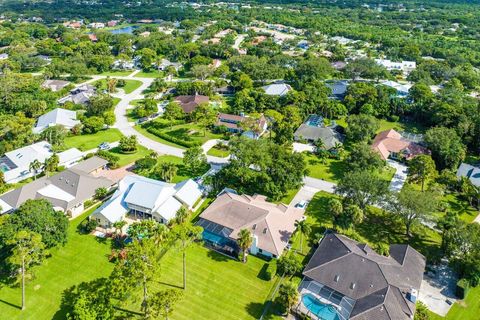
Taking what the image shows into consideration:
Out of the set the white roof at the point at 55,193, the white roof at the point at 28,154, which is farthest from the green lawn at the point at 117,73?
the white roof at the point at 55,193

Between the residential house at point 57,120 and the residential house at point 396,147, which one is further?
the residential house at point 57,120

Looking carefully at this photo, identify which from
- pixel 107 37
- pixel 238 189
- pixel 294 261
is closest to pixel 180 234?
pixel 294 261

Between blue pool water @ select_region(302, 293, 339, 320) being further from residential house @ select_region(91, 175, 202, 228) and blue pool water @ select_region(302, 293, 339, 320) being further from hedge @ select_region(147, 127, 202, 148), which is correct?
hedge @ select_region(147, 127, 202, 148)

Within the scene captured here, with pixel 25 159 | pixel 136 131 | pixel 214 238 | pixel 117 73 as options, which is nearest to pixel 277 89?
pixel 136 131

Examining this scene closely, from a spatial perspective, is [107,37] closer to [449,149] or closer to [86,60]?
[86,60]

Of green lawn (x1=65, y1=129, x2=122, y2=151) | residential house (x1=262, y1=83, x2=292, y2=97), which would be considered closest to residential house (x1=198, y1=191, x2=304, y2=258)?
green lawn (x1=65, y1=129, x2=122, y2=151)

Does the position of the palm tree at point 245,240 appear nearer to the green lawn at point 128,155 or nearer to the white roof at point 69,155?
the green lawn at point 128,155
